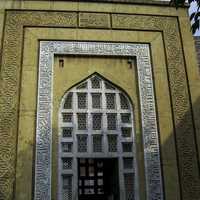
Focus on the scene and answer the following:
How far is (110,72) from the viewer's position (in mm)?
8078

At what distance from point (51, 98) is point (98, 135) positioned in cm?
116

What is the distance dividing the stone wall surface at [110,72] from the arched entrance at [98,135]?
0.80 ft

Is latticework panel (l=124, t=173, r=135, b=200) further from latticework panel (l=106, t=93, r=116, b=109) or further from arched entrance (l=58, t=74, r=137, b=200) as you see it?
latticework panel (l=106, t=93, r=116, b=109)

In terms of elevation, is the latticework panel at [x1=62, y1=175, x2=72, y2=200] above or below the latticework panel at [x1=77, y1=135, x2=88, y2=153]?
below

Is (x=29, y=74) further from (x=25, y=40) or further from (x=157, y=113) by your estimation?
(x=157, y=113)

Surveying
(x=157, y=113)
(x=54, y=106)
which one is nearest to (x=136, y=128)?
(x=157, y=113)

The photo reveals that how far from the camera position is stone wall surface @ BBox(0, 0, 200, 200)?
723 centimetres

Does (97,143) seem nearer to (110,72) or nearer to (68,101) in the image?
(68,101)

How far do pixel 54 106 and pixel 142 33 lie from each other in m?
2.52

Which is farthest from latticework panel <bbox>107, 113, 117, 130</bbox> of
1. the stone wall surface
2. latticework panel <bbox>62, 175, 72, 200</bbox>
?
latticework panel <bbox>62, 175, 72, 200</bbox>

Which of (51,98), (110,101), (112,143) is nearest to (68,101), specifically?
(51,98)

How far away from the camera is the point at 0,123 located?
7375 mm

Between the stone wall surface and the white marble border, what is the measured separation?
11 cm

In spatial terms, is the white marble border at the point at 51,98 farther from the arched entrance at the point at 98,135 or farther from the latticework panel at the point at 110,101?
the latticework panel at the point at 110,101
